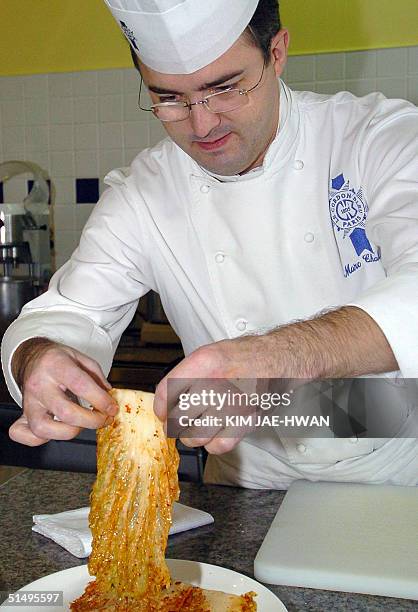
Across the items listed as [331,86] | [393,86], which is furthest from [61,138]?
[393,86]

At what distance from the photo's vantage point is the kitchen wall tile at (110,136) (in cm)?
348

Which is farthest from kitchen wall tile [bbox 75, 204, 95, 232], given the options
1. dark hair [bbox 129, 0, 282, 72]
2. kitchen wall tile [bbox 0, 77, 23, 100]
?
dark hair [bbox 129, 0, 282, 72]

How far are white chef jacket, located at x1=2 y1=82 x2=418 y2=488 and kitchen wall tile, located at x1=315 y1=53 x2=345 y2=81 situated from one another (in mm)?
1442

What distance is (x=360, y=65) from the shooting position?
313 cm

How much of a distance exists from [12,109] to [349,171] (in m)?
2.42

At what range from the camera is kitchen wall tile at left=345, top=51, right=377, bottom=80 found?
10.2ft

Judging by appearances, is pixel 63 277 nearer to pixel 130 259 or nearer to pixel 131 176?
pixel 130 259

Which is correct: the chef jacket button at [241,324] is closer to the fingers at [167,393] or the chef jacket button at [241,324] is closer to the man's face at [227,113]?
the man's face at [227,113]

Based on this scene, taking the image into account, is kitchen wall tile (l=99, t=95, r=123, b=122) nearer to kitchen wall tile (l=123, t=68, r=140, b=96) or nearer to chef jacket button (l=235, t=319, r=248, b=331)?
kitchen wall tile (l=123, t=68, r=140, b=96)

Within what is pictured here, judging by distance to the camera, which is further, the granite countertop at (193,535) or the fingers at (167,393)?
the granite countertop at (193,535)

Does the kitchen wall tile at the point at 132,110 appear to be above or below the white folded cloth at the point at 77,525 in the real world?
above

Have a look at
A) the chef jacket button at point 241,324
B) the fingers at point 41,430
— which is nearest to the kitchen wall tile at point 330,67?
the chef jacket button at point 241,324

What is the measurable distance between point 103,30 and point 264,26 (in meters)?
2.06

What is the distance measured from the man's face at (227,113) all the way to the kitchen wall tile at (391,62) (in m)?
1.59
